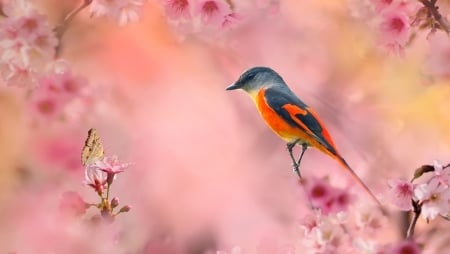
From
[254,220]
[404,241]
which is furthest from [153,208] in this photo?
[404,241]

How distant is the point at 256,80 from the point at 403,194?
0.39 metres

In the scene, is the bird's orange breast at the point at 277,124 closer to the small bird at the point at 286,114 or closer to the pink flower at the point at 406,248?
the small bird at the point at 286,114

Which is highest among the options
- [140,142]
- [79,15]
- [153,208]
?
[79,15]

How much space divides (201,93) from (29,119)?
358 millimetres

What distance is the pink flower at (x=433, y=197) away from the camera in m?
1.30

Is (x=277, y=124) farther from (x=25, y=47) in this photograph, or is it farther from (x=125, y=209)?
(x=25, y=47)

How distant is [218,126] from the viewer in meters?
1.32

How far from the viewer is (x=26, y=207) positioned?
126 centimetres

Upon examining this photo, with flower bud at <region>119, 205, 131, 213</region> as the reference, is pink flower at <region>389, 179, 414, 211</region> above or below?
below

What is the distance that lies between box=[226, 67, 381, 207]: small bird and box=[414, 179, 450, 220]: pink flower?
9 centimetres

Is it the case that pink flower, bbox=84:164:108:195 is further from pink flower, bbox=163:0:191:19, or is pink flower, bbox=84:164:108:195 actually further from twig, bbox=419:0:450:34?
twig, bbox=419:0:450:34

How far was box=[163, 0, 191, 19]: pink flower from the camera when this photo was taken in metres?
1.32

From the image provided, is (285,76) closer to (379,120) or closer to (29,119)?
(379,120)

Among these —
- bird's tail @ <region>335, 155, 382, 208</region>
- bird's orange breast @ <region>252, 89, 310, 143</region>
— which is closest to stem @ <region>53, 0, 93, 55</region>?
bird's orange breast @ <region>252, 89, 310, 143</region>
